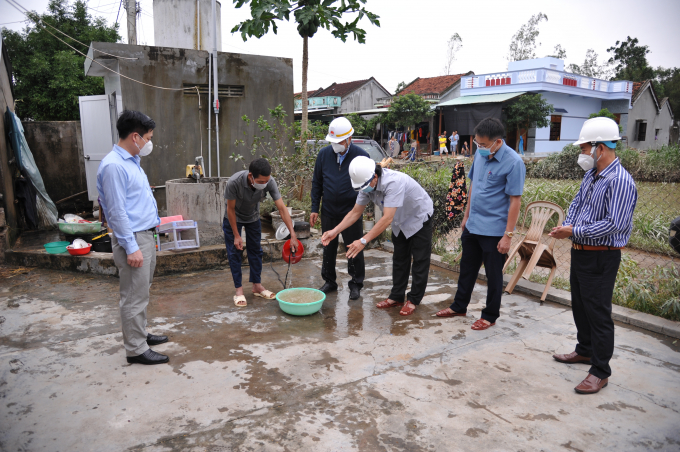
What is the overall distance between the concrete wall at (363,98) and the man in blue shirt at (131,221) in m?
29.1

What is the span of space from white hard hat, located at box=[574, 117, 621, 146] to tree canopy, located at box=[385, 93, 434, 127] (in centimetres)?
2078

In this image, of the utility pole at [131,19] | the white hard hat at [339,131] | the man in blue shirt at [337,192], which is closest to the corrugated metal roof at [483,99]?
the utility pole at [131,19]

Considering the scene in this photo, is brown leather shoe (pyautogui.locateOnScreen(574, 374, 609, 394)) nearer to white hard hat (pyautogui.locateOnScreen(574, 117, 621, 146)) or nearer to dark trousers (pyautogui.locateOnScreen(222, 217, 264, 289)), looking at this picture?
white hard hat (pyautogui.locateOnScreen(574, 117, 621, 146))

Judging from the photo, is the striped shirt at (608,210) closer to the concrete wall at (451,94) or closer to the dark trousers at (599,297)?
the dark trousers at (599,297)

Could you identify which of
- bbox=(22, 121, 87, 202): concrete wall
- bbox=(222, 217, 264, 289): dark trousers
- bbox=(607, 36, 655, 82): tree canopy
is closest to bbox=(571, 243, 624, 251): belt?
bbox=(222, 217, 264, 289): dark trousers

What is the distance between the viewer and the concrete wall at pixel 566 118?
2484 cm

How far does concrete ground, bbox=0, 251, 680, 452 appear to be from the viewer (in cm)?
255

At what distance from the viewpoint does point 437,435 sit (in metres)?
2.58

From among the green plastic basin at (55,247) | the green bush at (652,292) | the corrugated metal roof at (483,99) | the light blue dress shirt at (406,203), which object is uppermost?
the corrugated metal roof at (483,99)

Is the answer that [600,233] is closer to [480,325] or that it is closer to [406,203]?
[480,325]

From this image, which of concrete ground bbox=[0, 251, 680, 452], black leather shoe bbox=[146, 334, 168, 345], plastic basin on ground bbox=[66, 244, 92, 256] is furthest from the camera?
plastic basin on ground bbox=[66, 244, 92, 256]

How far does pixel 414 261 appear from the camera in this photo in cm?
449

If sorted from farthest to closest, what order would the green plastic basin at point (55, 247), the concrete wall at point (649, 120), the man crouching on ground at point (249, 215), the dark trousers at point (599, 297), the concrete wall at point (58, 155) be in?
the concrete wall at point (649, 120) < the concrete wall at point (58, 155) < the green plastic basin at point (55, 247) < the man crouching on ground at point (249, 215) < the dark trousers at point (599, 297)

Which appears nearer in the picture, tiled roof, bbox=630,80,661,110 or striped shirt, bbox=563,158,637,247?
striped shirt, bbox=563,158,637,247
